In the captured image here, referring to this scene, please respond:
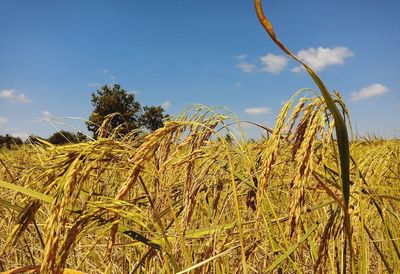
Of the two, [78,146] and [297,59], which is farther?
[78,146]

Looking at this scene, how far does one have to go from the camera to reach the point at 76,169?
2.50 feet

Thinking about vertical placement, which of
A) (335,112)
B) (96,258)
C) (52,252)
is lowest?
(96,258)

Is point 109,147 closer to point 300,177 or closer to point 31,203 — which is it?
point 31,203

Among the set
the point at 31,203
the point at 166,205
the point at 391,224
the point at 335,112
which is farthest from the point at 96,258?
the point at 335,112

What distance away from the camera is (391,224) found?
230 cm

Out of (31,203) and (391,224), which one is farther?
(391,224)

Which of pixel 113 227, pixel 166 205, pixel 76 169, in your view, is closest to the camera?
pixel 76 169

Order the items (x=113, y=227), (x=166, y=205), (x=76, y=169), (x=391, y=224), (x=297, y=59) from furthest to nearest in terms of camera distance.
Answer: (x=391, y=224) → (x=166, y=205) → (x=113, y=227) → (x=76, y=169) → (x=297, y=59)

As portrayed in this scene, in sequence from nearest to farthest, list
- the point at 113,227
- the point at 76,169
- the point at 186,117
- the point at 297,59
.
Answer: the point at 297,59, the point at 76,169, the point at 113,227, the point at 186,117

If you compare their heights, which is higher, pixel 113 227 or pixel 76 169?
pixel 76 169

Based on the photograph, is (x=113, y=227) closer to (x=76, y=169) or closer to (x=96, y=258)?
(x=76, y=169)

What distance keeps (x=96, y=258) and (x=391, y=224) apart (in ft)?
5.88

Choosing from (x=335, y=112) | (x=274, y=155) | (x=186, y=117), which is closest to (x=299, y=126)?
(x=274, y=155)

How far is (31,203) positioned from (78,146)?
168 millimetres
